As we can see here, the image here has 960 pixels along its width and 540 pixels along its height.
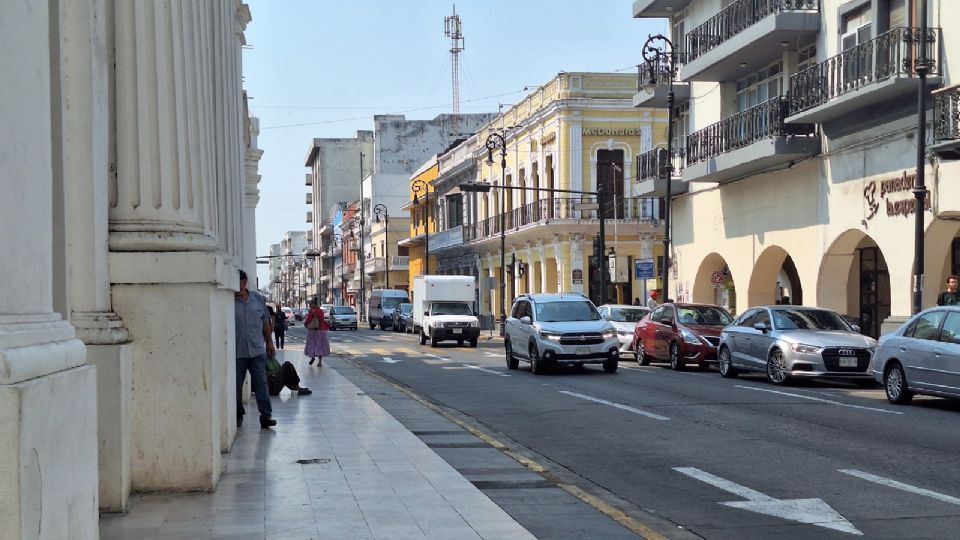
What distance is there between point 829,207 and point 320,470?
20.9 m

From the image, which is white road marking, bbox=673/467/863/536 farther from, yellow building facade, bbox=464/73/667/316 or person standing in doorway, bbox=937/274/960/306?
yellow building facade, bbox=464/73/667/316

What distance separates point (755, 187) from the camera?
107ft

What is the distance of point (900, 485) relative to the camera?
380 inches

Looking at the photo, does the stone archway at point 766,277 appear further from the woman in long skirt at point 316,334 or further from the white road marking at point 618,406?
the white road marking at point 618,406

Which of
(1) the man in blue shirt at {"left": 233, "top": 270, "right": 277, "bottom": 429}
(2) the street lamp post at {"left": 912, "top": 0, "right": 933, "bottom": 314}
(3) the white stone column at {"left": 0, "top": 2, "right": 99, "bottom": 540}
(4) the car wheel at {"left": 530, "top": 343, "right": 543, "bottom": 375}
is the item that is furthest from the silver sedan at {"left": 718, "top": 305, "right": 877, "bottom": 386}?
(3) the white stone column at {"left": 0, "top": 2, "right": 99, "bottom": 540}

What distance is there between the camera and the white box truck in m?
42.2

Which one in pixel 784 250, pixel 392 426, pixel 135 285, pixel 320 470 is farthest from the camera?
pixel 784 250

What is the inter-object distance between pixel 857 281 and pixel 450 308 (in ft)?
56.4

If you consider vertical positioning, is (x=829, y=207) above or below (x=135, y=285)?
above

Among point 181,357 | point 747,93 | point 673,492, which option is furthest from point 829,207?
point 181,357

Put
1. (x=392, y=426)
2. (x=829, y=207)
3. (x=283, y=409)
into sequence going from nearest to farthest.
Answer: (x=392, y=426) → (x=283, y=409) → (x=829, y=207)

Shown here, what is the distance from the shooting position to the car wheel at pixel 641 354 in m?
28.9

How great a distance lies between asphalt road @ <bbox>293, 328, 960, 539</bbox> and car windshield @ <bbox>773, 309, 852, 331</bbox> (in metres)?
1.21

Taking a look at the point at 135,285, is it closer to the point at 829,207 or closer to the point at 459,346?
the point at 829,207
